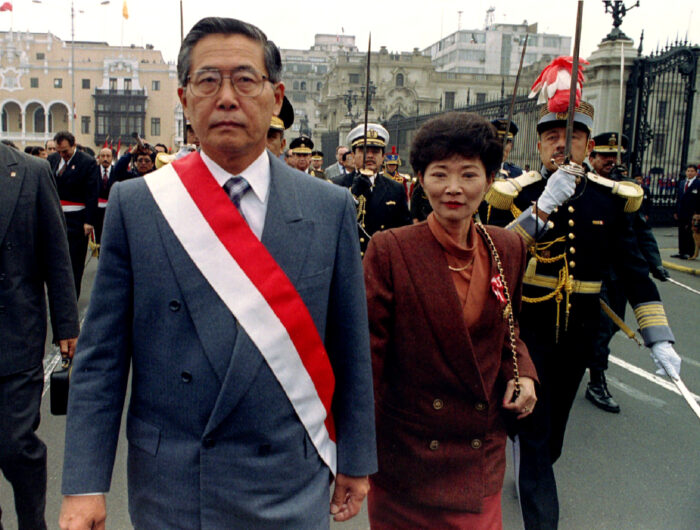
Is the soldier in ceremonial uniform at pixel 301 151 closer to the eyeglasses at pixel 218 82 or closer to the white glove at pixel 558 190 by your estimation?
the white glove at pixel 558 190

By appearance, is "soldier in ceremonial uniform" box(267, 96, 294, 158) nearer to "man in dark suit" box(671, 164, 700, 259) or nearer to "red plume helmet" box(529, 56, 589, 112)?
"red plume helmet" box(529, 56, 589, 112)

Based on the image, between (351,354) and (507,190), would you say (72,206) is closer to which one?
(507,190)

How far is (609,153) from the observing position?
713 centimetres

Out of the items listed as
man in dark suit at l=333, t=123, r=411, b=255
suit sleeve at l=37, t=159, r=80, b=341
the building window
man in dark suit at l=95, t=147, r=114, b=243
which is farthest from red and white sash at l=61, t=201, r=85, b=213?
the building window

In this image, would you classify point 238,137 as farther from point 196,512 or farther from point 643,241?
point 643,241

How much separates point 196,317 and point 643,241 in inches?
137

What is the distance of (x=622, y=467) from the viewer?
4.37 meters

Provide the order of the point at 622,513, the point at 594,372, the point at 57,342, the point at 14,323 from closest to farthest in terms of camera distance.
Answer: the point at 14,323 < the point at 57,342 < the point at 622,513 < the point at 594,372

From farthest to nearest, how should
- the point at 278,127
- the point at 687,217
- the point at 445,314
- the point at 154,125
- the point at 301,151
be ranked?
the point at 154,125
the point at 687,217
the point at 301,151
the point at 278,127
the point at 445,314

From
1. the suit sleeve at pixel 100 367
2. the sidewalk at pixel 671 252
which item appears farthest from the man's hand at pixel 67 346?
the sidewalk at pixel 671 252

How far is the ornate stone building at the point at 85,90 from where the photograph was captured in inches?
3172

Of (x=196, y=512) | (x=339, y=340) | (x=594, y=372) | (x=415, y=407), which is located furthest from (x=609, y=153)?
(x=196, y=512)

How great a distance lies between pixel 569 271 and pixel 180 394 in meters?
2.21

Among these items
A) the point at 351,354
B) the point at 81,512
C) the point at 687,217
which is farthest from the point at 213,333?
the point at 687,217
